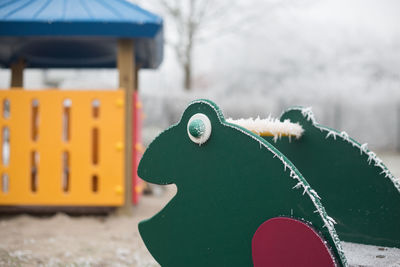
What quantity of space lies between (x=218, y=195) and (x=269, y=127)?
1.51 feet

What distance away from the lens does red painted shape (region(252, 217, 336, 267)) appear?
1.13 metres

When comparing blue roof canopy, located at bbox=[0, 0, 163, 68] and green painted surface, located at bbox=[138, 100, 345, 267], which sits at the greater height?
blue roof canopy, located at bbox=[0, 0, 163, 68]

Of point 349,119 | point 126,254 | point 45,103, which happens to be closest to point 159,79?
point 349,119

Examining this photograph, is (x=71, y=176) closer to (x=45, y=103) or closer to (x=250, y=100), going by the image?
(x=45, y=103)

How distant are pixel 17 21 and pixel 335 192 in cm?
262

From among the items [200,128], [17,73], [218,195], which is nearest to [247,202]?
[218,195]

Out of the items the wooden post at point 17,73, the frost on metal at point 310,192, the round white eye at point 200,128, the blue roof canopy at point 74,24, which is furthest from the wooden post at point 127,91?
the frost on metal at point 310,192

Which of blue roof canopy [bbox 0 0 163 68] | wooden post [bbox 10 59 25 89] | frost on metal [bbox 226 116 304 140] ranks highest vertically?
blue roof canopy [bbox 0 0 163 68]

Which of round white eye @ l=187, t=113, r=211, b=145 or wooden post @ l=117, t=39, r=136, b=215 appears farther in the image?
wooden post @ l=117, t=39, r=136, b=215

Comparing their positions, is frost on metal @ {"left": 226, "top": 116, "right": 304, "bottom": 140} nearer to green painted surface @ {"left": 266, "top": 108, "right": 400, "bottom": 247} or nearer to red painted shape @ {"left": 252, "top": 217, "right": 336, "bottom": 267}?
green painted surface @ {"left": 266, "top": 108, "right": 400, "bottom": 247}

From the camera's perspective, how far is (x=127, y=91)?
3.46 meters

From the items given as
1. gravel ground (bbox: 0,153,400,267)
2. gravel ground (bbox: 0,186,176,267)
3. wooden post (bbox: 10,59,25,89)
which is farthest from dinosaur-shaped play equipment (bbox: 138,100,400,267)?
wooden post (bbox: 10,59,25,89)

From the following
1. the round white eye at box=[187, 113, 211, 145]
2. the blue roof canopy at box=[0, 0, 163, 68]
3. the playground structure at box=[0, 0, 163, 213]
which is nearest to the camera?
the round white eye at box=[187, 113, 211, 145]

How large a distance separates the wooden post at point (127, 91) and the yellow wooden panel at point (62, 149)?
7 cm
